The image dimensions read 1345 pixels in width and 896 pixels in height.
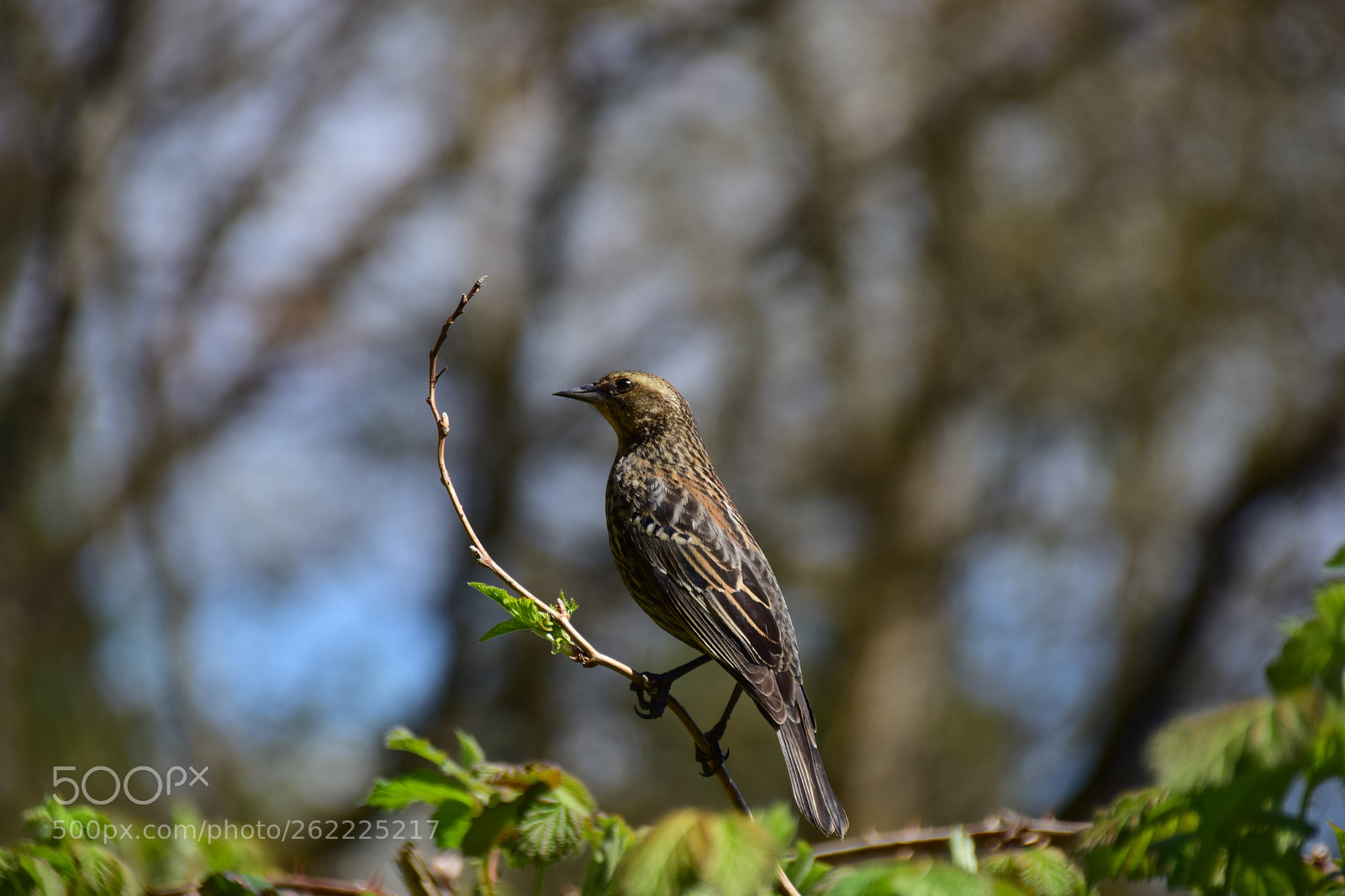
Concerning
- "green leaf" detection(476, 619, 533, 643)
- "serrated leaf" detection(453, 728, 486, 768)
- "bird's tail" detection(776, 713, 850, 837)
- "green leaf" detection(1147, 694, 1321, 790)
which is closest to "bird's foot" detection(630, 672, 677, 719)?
"bird's tail" detection(776, 713, 850, 837)

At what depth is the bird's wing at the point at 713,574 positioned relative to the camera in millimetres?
2926

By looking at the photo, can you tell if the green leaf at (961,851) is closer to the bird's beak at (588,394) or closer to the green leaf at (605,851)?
the green leaf at (605,851)

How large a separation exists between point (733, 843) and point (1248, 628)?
27.6 ft

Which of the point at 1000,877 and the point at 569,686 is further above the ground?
the point at 1000,877

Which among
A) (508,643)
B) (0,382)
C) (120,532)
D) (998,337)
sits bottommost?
(508,643)

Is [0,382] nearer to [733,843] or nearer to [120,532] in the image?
[120,532]

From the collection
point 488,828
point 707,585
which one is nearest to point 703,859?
point 488,828

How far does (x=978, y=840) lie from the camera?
2.02 m

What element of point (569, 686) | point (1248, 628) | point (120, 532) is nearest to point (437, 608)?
point (569, 686)

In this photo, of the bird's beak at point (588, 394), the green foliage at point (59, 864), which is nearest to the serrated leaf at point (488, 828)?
the green foliage at point (59, 864)

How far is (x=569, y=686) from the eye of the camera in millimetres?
10719

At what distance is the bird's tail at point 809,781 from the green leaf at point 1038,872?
2.20 feet

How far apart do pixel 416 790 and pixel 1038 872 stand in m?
0.91

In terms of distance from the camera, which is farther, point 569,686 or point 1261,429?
point 569,686
